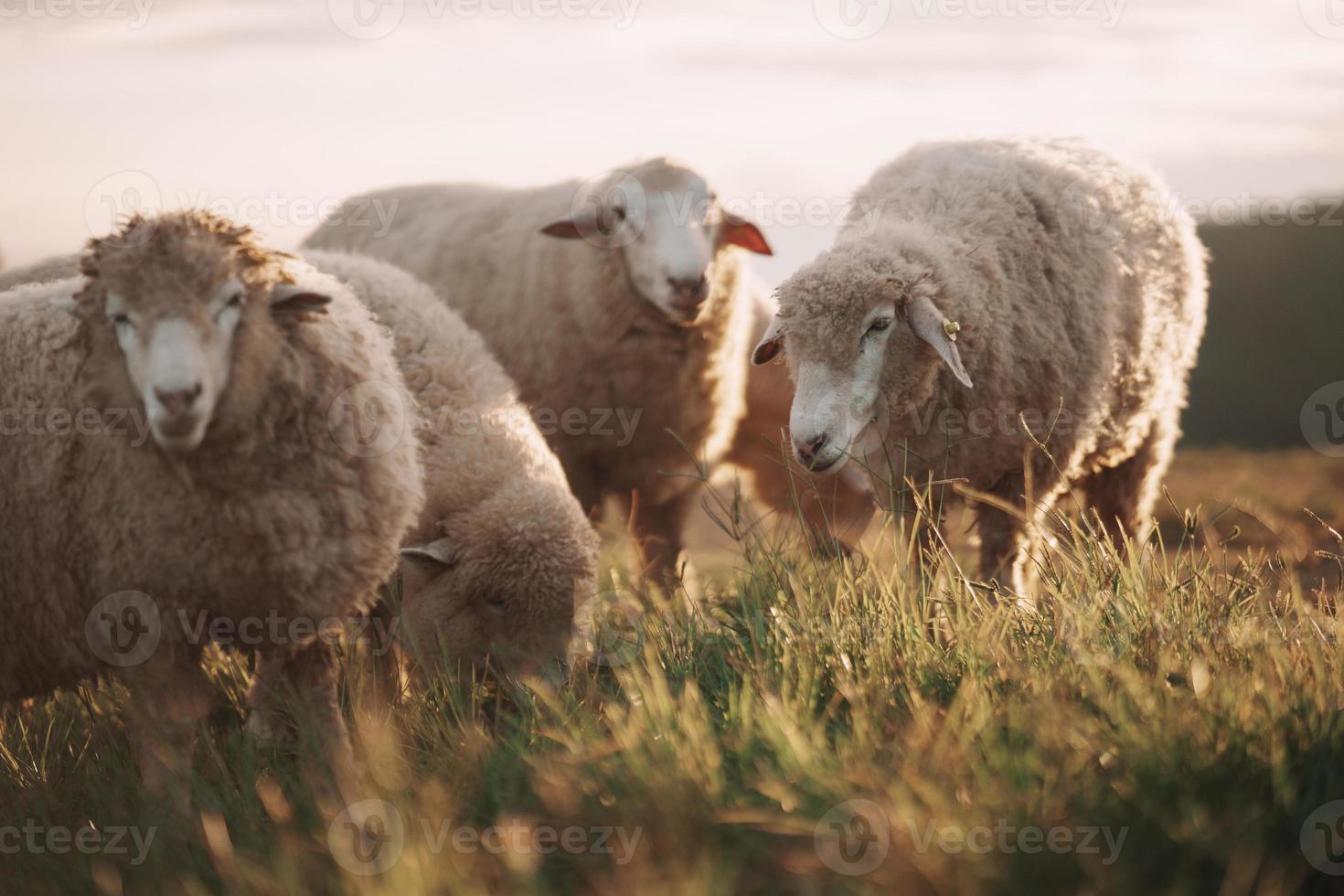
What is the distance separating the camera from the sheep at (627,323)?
5480 mm

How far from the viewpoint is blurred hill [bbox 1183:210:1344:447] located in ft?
52.4

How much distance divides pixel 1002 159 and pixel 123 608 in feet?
11.5

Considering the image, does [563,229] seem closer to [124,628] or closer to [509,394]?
[509,394]

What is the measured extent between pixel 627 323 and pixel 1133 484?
2450mm

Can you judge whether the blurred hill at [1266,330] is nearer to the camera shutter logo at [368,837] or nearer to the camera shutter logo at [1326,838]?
the camera shutter logo at [1326,838]

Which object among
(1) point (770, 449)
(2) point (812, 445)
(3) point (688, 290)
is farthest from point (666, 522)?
(2) point (812, 445)

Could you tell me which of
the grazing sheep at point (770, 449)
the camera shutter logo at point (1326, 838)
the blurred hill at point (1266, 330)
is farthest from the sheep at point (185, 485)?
the blurred hill at point (1266, 330)

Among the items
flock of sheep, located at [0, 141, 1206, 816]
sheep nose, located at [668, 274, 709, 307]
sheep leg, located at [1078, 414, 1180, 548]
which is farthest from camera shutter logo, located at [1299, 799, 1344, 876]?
sheep nose, located at [668, 274, 709, 307]

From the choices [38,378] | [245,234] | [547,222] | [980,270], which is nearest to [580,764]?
[245,234]

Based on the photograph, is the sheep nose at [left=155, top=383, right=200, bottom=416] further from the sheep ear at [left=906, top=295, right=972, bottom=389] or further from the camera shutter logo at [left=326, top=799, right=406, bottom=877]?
the sheep ear at [left=906, top=295, right=972, bottom=389]

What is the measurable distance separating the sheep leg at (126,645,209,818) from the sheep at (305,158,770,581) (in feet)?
8.64

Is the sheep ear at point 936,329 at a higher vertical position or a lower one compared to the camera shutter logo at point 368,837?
higher

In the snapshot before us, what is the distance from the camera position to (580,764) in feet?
8.49

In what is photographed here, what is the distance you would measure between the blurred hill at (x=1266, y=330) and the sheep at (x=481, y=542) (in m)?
13.3
